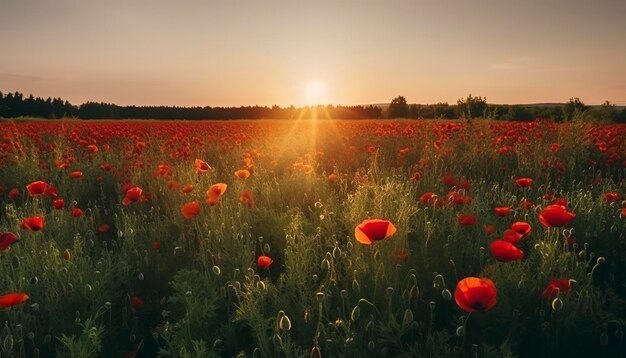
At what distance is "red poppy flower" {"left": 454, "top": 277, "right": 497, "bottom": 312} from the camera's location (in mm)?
1726

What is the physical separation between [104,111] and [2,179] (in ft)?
189

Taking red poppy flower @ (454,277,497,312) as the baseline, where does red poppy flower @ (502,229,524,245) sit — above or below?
above

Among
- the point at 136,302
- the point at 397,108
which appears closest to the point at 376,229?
the point at 136,302

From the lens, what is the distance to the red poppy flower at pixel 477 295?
1.73m

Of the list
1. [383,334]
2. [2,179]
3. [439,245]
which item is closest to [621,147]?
[439,245]

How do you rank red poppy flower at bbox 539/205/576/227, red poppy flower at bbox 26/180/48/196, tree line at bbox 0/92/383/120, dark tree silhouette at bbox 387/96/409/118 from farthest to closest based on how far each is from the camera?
1. tree line at bbox 0/92/383/120
2. dark tree silhouette at bbox 387/96/409/118
3. red poppy flower at bbox 26/180/48/196
4. red poppy flower at bbox 539/205/576/227

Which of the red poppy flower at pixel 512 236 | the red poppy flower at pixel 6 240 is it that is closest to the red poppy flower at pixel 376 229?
the red poppy flower at pixel 512 236

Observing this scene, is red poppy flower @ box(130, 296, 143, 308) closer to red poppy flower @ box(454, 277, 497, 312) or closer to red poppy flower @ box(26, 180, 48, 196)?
red poppy flower @ box(26, 180, 48, 196)

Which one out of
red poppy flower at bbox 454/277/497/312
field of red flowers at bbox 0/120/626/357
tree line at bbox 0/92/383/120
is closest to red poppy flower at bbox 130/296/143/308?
field of red flowers at bbox 0/120/626/357

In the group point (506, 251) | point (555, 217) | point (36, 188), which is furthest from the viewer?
point (36, 188)

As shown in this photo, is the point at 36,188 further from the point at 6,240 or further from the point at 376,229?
the point at 376,229

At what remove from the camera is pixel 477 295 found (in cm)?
174

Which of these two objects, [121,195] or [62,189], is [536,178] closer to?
[121,195]

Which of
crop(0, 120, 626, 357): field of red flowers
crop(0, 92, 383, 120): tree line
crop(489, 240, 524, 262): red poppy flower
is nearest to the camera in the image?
crop(489, 240, 524, 262): red poppy flower
